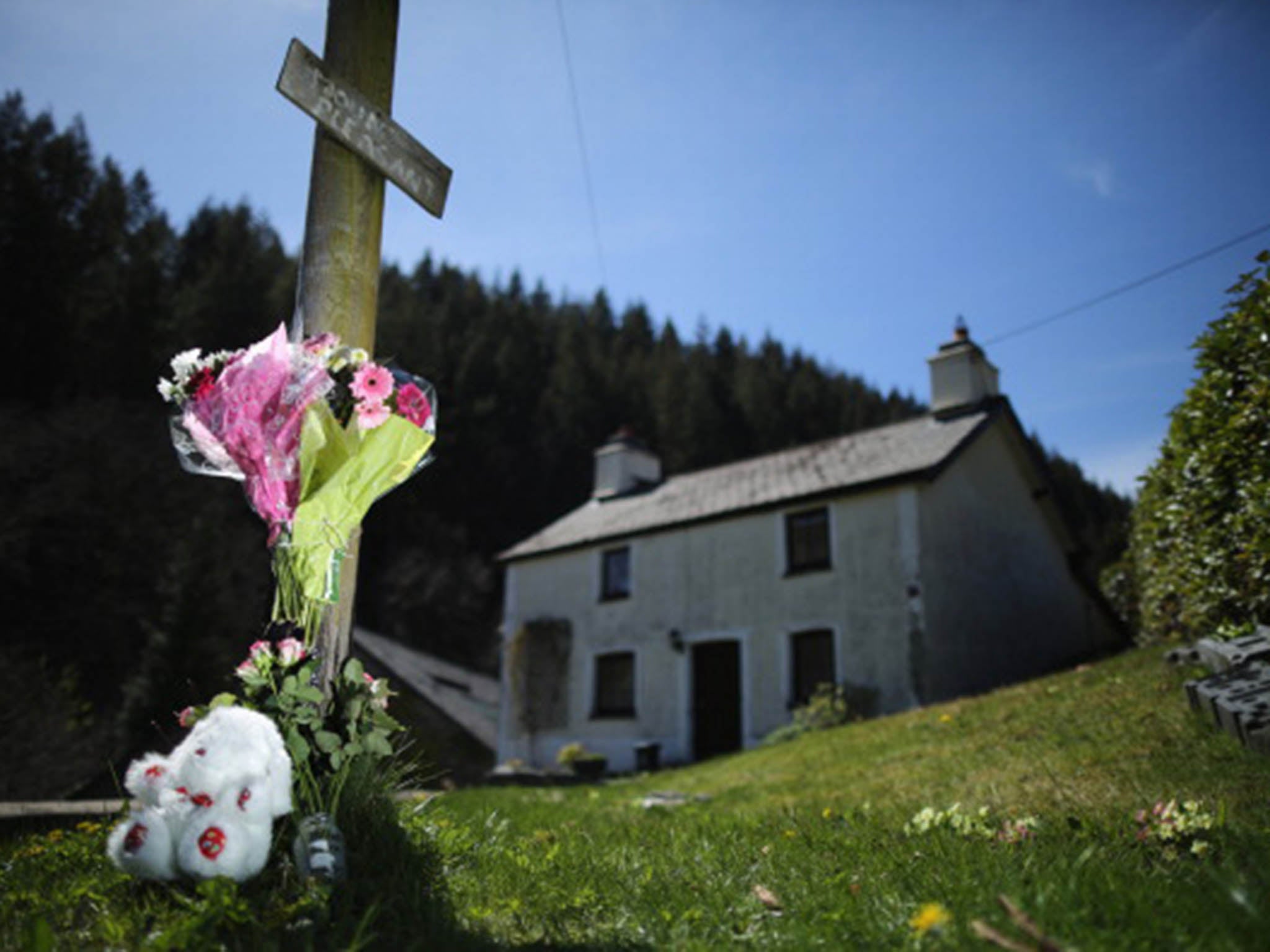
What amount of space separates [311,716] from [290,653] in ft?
0.80

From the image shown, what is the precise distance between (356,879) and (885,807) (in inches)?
138

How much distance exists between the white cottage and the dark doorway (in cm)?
3

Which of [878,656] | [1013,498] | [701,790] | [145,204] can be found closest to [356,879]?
[701,790]

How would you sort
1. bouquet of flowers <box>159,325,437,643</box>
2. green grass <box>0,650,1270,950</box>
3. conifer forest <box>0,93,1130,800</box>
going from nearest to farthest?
green grass <box>0,650,1270,950</box> → bouquet of flowers <box>159,325,437,643</box> → conifer forest <box>0,93,1130,800</box>

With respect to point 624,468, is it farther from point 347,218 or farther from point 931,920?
point 931,920

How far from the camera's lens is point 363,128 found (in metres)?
3.53

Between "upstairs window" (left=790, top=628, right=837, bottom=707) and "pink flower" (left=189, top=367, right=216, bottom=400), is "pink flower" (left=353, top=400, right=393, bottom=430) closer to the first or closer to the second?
"pink flower" (left=189, top=367, right=216, bottom=400)

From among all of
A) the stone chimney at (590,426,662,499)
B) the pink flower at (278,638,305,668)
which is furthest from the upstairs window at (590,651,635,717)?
the pink flower at (278,638,305,668)

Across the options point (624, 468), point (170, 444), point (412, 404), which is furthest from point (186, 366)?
point (170, 444)

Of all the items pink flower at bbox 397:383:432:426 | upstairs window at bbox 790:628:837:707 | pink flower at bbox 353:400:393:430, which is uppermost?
pink flower at bbox 397:383:432:426

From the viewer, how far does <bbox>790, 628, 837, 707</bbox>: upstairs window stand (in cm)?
1523

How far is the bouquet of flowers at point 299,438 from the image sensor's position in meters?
3.12

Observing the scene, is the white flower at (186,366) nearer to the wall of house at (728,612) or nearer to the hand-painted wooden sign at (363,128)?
the hand-painted wooden sign at (363,128)

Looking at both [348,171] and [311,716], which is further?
[348,171]
